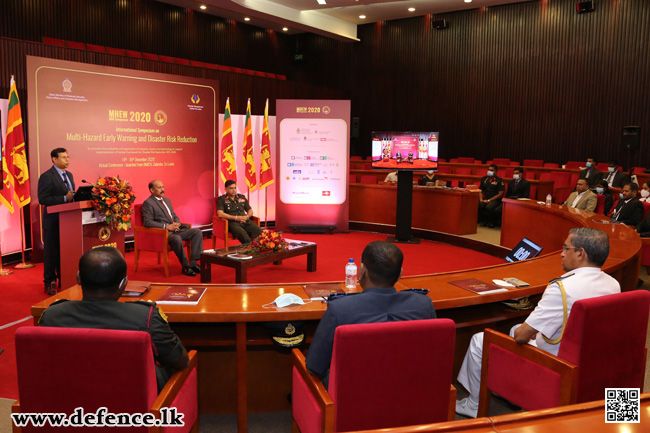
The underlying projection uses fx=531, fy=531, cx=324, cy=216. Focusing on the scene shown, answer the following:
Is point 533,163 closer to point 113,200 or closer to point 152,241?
point 152,241

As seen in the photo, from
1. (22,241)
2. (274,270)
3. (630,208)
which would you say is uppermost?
(630,208)

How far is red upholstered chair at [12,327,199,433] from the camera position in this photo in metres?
1.78

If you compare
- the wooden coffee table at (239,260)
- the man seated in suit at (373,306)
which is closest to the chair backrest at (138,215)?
the wooden coffee table at (239,260)

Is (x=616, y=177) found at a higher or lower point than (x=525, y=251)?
higher

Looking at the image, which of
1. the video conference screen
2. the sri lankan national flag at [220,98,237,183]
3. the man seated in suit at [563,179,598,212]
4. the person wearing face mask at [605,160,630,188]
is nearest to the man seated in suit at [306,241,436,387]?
the man seated in suit at [563,179,598,212]

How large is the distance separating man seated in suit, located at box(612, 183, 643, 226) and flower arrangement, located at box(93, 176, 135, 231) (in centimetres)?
585

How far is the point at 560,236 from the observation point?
20.5 feet

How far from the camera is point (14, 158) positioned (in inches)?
238

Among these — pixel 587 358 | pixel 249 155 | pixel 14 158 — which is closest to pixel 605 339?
pixel 587 358

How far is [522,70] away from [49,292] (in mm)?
12159

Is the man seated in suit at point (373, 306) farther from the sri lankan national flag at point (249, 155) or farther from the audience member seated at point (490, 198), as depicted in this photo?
the audience member seated at point (490, 198)

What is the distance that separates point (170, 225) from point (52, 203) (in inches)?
51.2

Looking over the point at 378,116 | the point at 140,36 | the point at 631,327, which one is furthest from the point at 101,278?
the point at 378,116

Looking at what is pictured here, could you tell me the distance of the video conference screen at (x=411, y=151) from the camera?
820 centimetres
